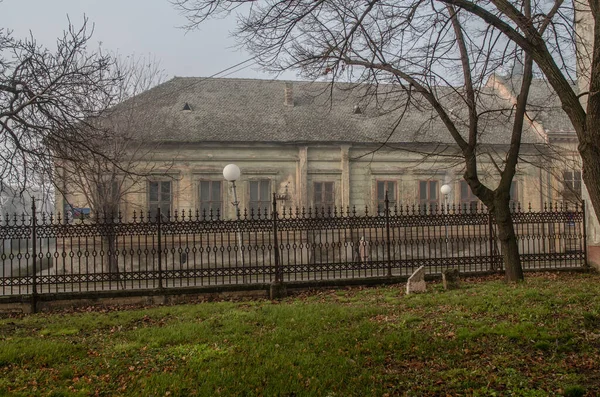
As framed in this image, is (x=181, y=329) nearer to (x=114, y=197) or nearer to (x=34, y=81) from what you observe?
(x=34, y=81)

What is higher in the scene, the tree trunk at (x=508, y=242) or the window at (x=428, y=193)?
the window at (x=428, y=193)

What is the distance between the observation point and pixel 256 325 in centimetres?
862

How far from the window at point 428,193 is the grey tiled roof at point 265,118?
2.28 meters

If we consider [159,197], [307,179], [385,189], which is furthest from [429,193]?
[159,197]

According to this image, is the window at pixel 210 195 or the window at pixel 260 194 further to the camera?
the window at pixel 260 194

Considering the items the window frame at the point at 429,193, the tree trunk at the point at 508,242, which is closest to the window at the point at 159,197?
the window frame at the point at 429,193

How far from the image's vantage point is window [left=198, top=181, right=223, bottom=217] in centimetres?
2448

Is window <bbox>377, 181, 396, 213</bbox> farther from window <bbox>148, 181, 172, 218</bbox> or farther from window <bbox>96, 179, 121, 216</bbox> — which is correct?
window <bbox>96, 179, 121, 216</bbox>

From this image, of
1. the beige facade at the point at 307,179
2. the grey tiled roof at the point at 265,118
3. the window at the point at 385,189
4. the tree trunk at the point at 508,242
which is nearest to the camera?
the tree trunk at the point at 508,242

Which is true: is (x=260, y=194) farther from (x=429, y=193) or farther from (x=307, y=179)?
(x=429, y=193)

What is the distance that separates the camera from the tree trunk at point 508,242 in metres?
12.4

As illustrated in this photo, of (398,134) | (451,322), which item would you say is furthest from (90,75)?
(398,134)

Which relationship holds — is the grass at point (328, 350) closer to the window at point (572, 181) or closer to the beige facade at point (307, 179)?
the beige facade at point (307, 179)

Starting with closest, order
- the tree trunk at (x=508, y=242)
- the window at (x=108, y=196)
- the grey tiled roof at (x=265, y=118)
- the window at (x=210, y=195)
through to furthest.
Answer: the tree trunk at (x=508, y=242) < the window at (x=108, y=196) < the grey tiled roof at (x=265, y=118) < the window at (x=210, y=195)
